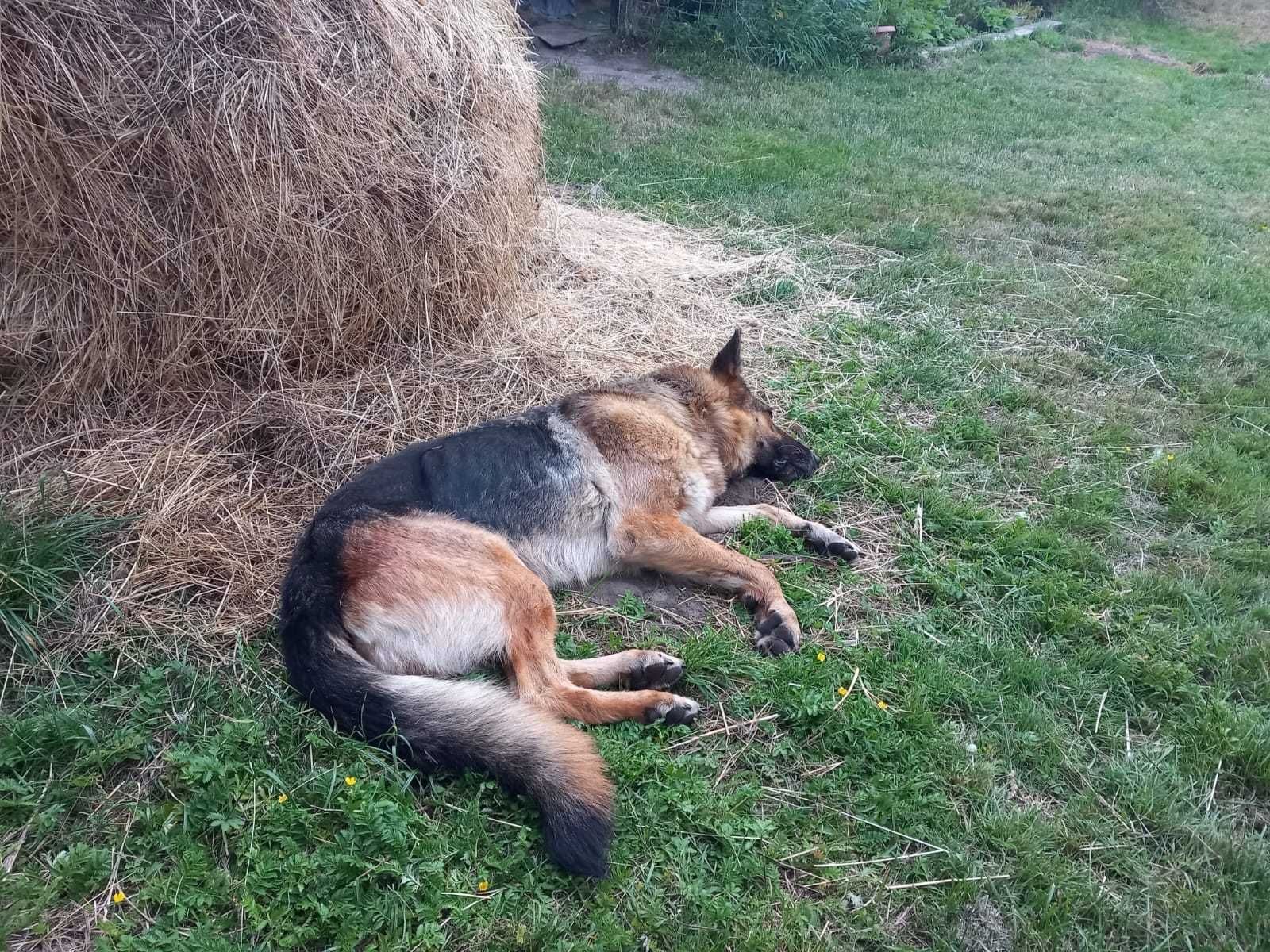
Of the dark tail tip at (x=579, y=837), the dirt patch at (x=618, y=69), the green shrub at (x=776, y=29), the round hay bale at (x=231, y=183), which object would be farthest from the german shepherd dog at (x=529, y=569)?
the green shrub at (x=776, y=29)

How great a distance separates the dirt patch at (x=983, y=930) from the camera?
99.7 inches

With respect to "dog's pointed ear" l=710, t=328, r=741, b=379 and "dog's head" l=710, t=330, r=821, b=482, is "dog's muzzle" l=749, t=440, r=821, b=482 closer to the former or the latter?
"dog's head" l=710, t=330, r=821, b=482

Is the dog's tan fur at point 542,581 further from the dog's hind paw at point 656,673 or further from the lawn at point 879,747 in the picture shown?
the lawn at point 879,747

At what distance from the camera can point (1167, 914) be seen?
103 inches

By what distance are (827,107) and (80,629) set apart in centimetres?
1102

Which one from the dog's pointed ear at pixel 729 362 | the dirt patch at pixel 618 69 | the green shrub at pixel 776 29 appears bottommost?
the dog's pointed ear at pixel 729 362

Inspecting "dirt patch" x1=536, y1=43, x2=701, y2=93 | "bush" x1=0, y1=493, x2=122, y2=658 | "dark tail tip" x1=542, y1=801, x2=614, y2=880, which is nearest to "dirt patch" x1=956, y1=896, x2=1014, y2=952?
"dark tail tip" x1=542, y1=801, x2=614, y2=880

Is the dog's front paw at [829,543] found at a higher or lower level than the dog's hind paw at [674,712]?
higher

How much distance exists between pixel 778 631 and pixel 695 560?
0.54m

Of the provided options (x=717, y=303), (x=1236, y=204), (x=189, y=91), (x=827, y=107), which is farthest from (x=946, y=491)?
(x=827, y=107)

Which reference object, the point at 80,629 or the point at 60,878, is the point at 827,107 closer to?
the point at 80,629

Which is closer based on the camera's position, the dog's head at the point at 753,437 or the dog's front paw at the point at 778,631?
the dog's front paw at the point at 778,631

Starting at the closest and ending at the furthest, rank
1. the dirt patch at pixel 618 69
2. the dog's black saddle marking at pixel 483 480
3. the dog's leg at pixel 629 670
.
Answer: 1. the dog's leg at pixel 629 670
2. the dog's black saddle marking at pixel 483 480
3. the dirt patch at pixel 618 69

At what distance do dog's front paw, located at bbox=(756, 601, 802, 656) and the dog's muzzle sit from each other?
1202mm
